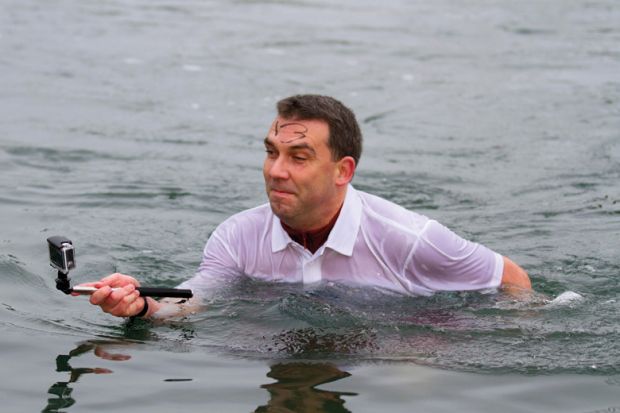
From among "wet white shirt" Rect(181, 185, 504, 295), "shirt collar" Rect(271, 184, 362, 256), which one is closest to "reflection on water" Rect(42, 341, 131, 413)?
"wet white shirt" Rect(181, 185, 504, 295)

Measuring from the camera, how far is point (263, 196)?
10.5m

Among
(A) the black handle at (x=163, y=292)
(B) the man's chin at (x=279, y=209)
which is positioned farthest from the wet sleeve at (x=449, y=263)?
(A) the black handle at (x=163, y=292)

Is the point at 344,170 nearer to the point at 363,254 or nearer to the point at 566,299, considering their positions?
the point at 363,254

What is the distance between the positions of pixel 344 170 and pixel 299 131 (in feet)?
1.20

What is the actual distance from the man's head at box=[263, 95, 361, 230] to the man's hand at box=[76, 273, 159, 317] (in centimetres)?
94

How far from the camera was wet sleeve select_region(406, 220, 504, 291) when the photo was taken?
6824 mm

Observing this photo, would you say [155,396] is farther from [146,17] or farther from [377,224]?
[146,17]

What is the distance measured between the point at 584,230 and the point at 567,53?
7922mm

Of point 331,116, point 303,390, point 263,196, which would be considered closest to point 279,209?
point 331,116

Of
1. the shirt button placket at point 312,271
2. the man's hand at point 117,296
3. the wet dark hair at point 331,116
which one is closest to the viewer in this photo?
the man's hand at point 117,296

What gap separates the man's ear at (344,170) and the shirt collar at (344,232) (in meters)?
0.15

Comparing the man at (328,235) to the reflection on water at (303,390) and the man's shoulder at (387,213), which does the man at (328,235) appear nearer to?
the man's shoulder at (387,213)

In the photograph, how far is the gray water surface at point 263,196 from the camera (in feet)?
19.6

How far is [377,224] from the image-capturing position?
22.5 ft
